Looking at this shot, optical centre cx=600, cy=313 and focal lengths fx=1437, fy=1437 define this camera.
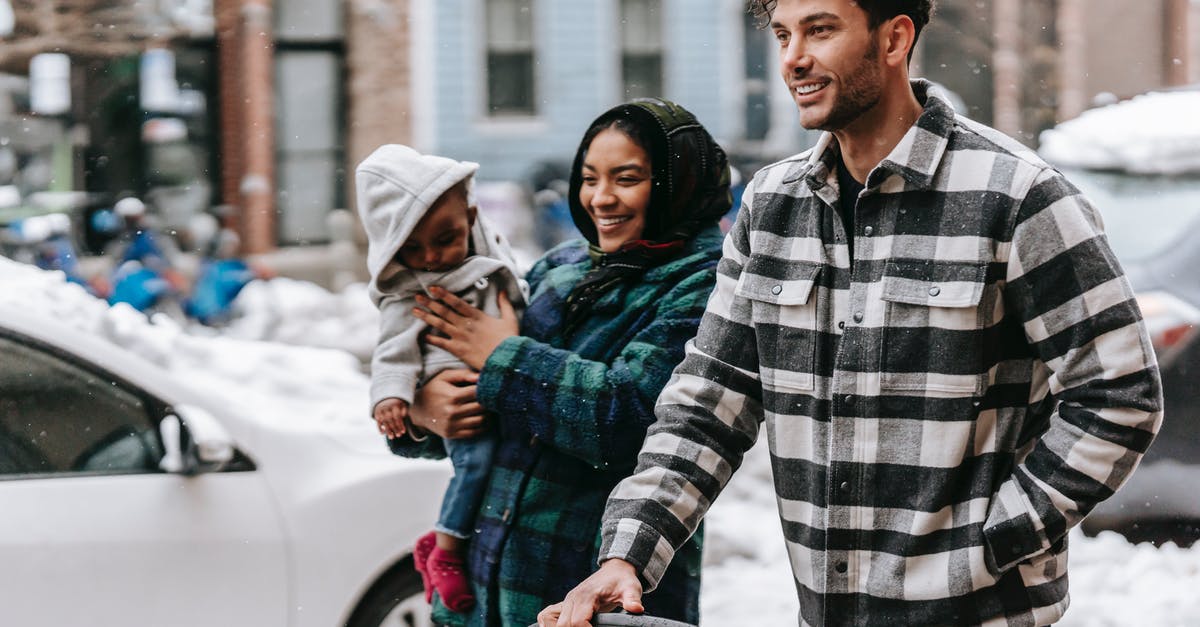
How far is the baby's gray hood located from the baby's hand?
9.8 inches

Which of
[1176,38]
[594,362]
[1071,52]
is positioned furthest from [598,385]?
[1071,52]

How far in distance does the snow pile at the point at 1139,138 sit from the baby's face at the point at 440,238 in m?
4.01

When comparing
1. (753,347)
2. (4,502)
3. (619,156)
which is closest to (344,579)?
(4,502)

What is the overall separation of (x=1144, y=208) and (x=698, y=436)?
4149 millimetres

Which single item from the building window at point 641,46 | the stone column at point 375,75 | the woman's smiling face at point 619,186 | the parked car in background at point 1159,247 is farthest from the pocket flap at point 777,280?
the building window at point 641,46

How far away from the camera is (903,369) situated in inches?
78.7

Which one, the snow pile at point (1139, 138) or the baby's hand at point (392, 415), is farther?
the snow pile at point (1139, 138)

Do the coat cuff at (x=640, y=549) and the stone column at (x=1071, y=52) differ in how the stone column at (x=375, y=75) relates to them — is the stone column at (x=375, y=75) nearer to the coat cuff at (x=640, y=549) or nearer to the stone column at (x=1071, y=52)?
the stone column at (x=1071, y=52)

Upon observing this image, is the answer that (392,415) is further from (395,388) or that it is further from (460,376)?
(460,376)

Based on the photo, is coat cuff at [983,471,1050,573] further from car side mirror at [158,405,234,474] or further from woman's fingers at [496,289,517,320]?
car side mirror at [158,405,234,474]

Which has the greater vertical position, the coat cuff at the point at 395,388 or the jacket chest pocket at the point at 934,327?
the jacket chest pocket at the point at 934,327

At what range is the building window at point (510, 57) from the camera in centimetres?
1460

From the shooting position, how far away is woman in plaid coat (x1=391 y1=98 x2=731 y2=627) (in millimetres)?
2559

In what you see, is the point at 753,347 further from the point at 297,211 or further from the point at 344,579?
the point at 297,211
